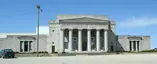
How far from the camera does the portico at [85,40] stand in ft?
307

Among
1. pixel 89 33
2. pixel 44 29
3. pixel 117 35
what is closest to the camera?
pixel 89 33

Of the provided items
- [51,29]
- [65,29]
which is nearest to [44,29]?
[51,29]

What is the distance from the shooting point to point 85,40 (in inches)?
3821

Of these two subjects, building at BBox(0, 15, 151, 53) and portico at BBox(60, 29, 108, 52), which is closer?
portico at BBox(60, 29, 108, 52)

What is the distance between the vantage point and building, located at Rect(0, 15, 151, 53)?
308ft

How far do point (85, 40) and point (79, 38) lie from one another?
4123mm

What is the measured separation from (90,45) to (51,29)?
1405cm

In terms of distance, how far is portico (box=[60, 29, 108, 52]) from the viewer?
93625mm

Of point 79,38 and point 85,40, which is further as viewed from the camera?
point 85,40

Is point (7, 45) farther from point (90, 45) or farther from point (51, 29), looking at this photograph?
point (90, 45)

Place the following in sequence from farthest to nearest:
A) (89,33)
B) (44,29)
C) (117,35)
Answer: (44,29) < (117,35) < (89,33)

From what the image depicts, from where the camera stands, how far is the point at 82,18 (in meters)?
94.2

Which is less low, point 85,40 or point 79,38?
point 79,38

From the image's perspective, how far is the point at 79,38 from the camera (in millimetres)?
93438
